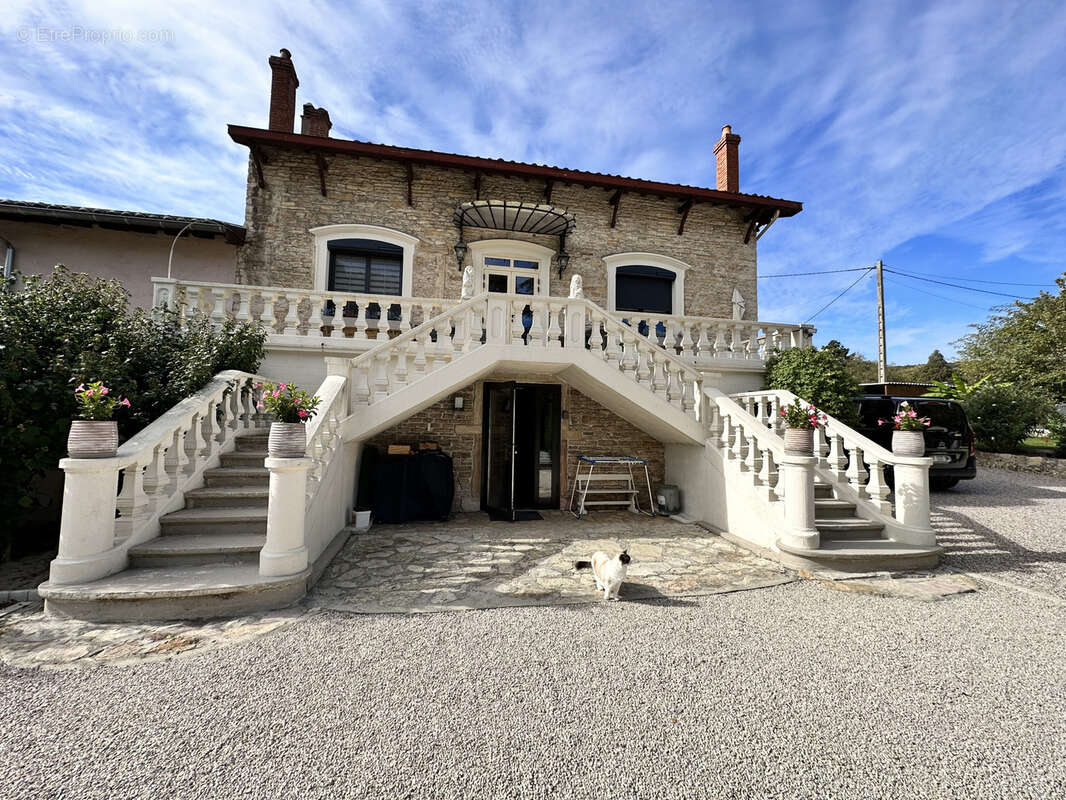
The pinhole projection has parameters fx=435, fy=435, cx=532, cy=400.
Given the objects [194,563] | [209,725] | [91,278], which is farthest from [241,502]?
[91,278]

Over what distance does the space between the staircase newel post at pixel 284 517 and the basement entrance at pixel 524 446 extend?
410 centimetres

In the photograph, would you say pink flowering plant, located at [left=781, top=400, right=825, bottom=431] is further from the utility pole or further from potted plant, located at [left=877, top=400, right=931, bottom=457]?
the utility pole

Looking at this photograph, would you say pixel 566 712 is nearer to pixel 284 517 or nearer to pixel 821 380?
pixel 284 517

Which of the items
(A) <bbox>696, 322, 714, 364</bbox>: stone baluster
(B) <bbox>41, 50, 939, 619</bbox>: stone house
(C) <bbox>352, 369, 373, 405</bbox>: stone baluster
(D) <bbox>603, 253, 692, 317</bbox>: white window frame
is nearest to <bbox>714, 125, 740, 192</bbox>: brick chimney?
(B) <bbox>41, 50, 939, 619</bbox>: stone house

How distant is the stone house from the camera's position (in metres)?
3.75

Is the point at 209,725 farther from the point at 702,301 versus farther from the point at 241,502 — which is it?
the point at 702,301

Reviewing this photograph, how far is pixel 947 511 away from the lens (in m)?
6.73

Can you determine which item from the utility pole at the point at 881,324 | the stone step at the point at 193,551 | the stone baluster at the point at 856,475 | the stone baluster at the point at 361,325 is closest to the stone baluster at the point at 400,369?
the stone baluster at the point at 361,325

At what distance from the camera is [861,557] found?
14.2ft

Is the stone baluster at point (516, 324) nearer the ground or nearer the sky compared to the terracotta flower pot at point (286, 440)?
nearer the sky

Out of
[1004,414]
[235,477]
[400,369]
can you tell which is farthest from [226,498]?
[1004,414]

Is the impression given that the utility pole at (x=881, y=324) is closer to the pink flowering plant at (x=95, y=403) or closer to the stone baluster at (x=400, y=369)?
the stone baluster at (x=400, y=369)

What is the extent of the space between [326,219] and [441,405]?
4.25 meters

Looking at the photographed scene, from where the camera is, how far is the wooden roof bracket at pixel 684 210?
9.29 meters
